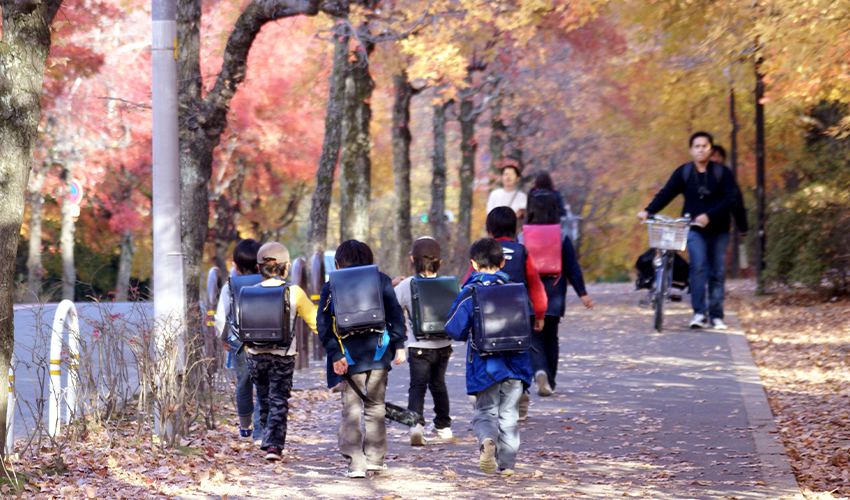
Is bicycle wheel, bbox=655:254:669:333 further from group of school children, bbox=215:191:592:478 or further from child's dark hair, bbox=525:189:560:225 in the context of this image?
group of school children, bbox=215:191:592:478

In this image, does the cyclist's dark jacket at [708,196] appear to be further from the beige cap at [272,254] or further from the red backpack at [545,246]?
the beige cap at [272,254]

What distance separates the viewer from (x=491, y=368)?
6.00 metres

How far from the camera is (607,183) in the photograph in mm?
33969

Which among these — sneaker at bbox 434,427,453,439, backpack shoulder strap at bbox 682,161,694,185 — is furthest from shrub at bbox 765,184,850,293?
sneaker at bbox 434,427,453,439

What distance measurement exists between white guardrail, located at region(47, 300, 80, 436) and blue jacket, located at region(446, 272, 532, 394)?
2.73 meters

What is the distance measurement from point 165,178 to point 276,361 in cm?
158

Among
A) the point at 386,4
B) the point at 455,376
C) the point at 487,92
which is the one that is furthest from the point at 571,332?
the point at 487,92

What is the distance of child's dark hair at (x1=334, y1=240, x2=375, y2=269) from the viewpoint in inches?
244

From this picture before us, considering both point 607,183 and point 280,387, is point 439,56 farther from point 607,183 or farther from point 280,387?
point 607,183

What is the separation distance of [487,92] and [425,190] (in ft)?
82.6

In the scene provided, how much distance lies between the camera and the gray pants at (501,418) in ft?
19.5

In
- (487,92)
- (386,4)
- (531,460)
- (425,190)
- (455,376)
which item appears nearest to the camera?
(531,460)

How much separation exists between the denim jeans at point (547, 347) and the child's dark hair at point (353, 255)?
96.5 inches

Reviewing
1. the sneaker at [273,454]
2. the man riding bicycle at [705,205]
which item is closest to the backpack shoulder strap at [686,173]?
the man riding bicycle at [705,205]
